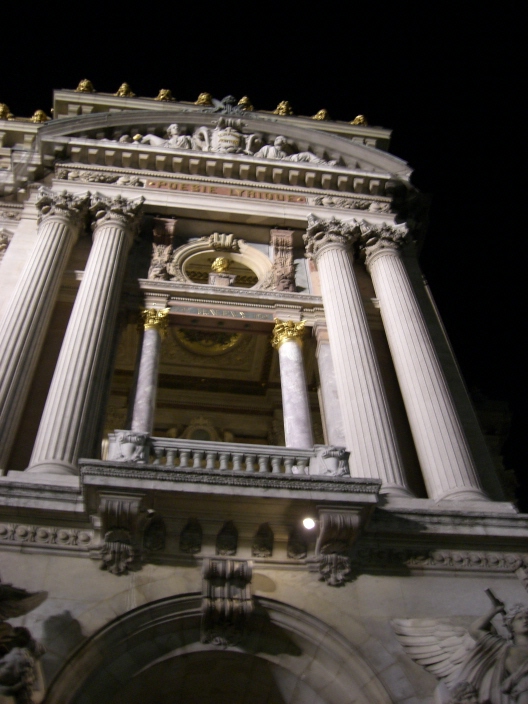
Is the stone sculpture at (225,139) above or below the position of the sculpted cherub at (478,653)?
above

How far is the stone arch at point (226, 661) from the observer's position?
Answer: 1070 centimetres

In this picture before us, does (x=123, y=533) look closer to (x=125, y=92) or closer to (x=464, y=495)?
(x=464, y=495)

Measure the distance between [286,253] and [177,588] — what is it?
12.1 meters

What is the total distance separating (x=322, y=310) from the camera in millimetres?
→ 19031

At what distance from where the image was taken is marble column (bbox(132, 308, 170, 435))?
15383 mm

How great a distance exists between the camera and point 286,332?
1834 cm

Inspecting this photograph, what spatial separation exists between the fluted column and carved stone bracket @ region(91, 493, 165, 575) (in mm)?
1780

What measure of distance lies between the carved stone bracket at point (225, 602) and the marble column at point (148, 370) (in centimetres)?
372

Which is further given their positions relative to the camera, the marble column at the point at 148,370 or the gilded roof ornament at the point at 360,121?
the gilded roof ornament at the point at 360,121

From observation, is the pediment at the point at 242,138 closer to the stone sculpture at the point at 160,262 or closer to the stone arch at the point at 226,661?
the stone sculpture at the point at 160,262

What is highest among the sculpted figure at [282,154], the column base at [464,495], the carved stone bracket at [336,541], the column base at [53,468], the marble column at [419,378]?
the sculpted figure at [282,154]

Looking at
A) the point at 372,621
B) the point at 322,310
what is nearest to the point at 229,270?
the point at 322,310

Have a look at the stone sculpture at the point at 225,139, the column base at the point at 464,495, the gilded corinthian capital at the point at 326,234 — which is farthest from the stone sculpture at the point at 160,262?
the column base at the point at 464,495

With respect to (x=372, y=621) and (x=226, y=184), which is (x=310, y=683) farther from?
(x=226, y=184)
